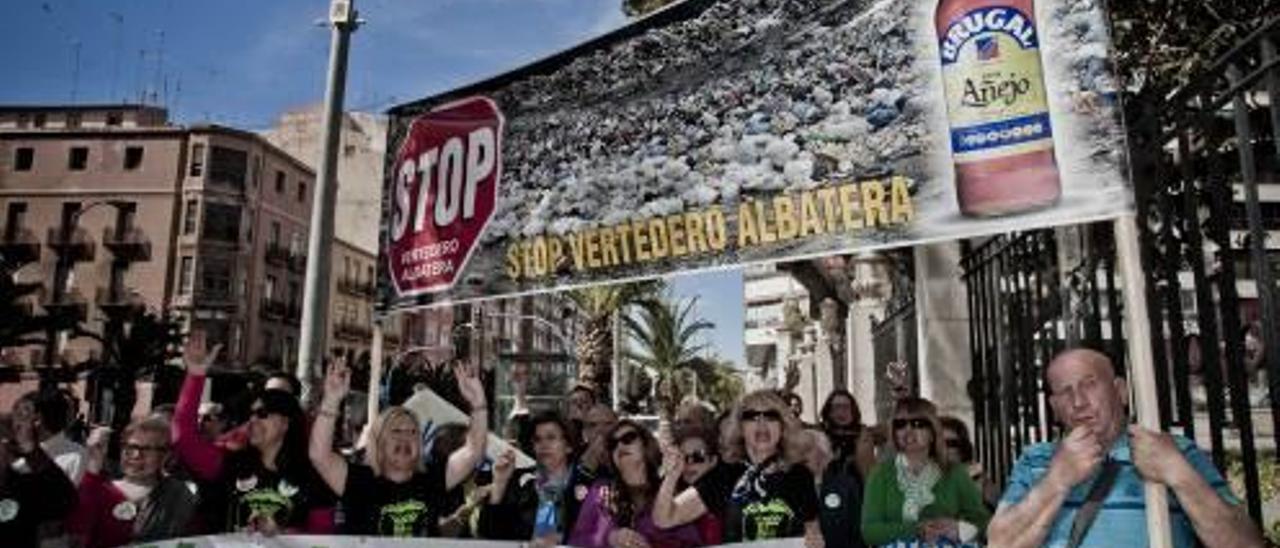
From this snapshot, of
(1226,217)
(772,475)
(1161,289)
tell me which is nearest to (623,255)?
(772,475)

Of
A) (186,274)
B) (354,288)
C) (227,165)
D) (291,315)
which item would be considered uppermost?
(227,165)

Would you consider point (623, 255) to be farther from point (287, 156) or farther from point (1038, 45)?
point (287, 156)

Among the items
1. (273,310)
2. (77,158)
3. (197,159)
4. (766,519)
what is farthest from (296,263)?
(766,519)

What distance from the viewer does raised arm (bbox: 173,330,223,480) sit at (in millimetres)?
5172

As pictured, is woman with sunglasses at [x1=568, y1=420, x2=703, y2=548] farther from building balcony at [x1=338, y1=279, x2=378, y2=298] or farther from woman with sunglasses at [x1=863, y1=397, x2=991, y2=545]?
building balcony at [x1=338, y1=279, x2=378, y2=298]

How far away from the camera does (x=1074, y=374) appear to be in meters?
2.97

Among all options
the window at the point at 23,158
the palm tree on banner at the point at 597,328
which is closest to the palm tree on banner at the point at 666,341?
the palm tree on banner at the point at 597,328

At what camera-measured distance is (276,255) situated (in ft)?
198

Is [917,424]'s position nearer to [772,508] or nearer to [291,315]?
[772,508]

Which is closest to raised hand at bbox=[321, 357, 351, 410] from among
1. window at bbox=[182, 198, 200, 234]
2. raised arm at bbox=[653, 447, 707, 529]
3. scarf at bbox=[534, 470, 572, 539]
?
scarf at bbox=[534, 470, 572, 539]

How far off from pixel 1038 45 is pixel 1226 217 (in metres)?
0.77

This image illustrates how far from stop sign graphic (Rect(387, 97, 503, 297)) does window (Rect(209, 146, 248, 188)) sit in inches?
2216

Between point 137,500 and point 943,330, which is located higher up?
point 943,330

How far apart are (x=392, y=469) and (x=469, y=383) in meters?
0.52
